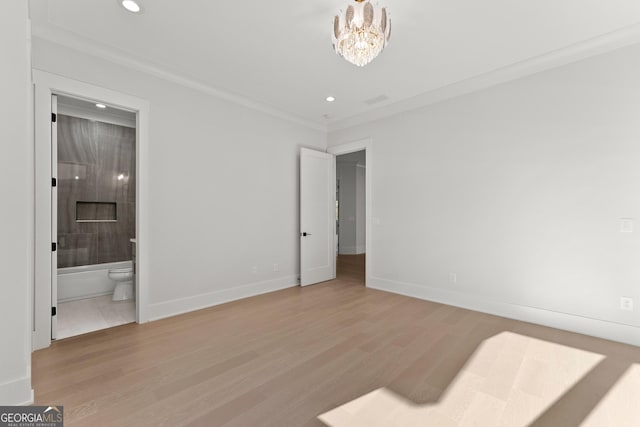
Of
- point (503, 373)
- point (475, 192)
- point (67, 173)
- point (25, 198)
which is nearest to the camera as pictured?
point (25, 198)

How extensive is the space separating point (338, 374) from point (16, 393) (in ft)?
6.81

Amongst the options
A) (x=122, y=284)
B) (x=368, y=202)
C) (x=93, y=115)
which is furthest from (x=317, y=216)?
(x=93, y=115)

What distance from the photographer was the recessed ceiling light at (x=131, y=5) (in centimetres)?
227

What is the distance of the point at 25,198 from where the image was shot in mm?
1785

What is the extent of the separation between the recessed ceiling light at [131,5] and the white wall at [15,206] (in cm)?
69

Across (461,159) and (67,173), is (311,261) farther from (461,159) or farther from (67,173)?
(67,173)

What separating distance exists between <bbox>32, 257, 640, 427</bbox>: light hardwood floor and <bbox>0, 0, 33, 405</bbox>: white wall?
32cm

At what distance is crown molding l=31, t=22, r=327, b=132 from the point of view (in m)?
2.62

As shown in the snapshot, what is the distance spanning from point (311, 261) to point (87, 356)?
321 cm

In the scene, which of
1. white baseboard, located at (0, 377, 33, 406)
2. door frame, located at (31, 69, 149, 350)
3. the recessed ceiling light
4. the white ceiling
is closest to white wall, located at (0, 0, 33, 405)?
white baseboard, located at (0, 377, 33, 406)

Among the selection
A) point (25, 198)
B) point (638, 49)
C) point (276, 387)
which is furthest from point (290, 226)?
point (638, 49)

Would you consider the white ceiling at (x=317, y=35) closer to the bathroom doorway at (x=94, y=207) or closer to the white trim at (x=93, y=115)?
the bathroom doorway at (x=94, y=207)

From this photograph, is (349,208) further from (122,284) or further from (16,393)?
(16,393)

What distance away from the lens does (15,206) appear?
68.8 inches
